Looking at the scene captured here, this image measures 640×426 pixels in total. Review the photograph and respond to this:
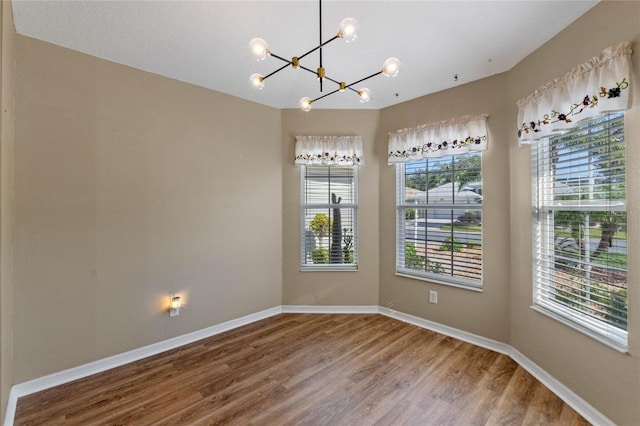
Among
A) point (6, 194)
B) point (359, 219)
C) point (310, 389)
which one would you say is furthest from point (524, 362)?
point (6, 194)

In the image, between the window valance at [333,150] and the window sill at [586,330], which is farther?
the window valance at [333,150]

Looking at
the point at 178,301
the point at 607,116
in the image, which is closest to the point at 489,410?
the point at 607,116

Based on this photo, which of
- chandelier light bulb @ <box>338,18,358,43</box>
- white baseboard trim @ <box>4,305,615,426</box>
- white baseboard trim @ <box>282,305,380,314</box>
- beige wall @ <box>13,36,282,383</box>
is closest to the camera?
chandelier light bulb @ <box>338,18,358,43</box>

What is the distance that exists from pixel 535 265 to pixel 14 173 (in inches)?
163

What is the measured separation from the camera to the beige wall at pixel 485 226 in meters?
2.67

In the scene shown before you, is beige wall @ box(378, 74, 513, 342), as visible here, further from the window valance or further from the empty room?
the window valance

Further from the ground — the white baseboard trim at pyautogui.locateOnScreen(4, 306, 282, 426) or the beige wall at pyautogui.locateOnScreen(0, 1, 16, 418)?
the beige wall at pyautogui.locateOnScreen(0, 1, 16, 418)

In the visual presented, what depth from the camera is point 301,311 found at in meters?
3.62

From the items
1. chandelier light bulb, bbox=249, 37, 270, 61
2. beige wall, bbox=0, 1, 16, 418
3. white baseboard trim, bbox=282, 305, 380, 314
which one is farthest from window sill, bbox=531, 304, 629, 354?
beige wall, bbox=0, 1, 16, 418

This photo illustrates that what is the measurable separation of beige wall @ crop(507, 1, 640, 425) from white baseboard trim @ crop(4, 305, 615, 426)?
0.07 meters

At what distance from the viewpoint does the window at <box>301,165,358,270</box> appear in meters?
3.68

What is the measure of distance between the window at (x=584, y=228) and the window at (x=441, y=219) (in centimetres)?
60

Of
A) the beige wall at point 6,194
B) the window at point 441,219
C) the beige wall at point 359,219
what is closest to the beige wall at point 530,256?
the window at point 441,219

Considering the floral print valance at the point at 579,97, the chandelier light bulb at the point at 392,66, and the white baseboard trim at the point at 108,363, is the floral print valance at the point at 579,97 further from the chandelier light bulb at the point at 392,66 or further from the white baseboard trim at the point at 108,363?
the white baseboard trim at the point at 108,363
